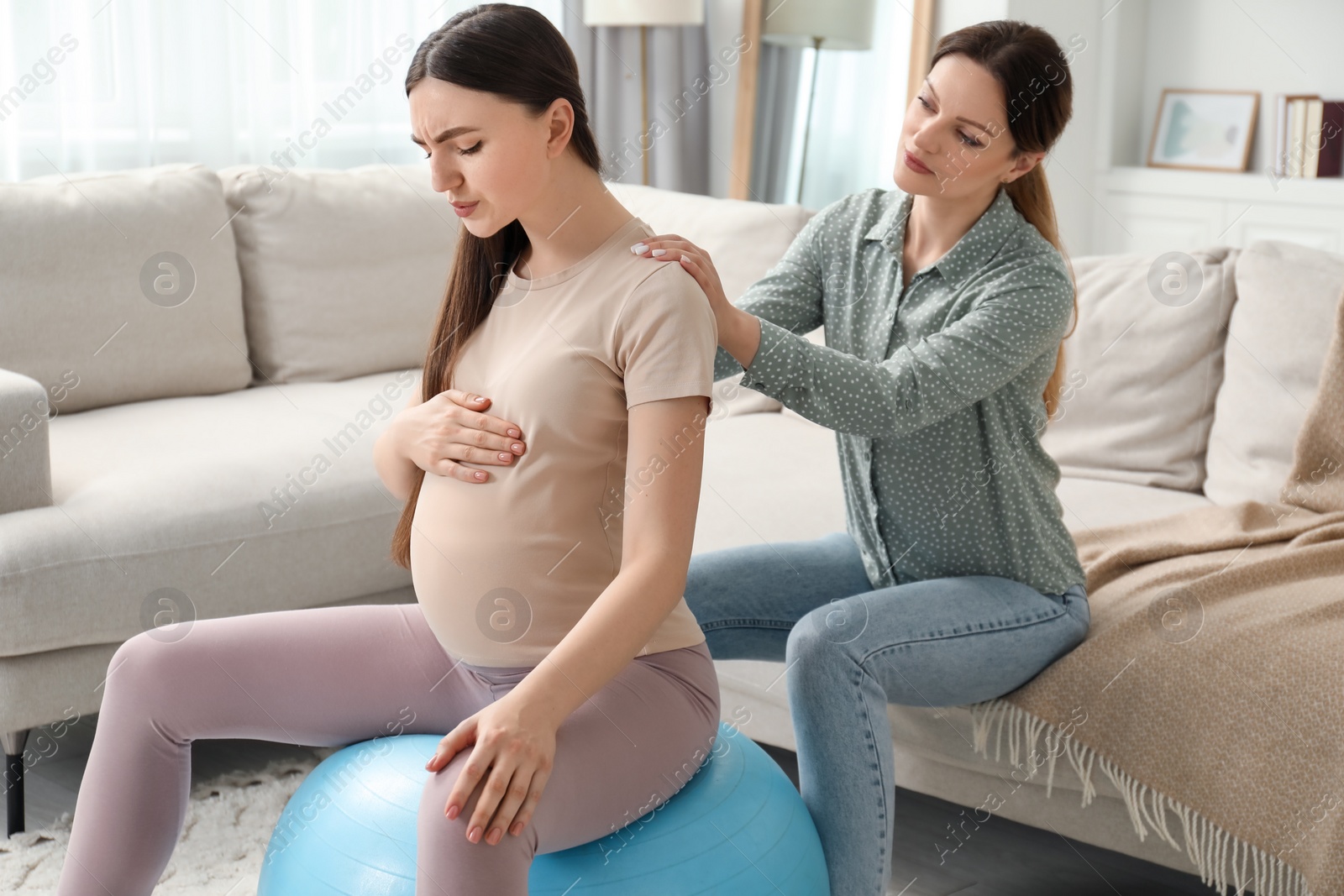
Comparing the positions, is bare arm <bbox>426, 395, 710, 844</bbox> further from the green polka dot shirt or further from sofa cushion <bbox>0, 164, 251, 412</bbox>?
sofa cushion <bbox>0, 164, 251, 412</bbox>

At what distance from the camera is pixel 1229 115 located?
3.83 m

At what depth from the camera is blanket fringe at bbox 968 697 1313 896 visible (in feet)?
4.33

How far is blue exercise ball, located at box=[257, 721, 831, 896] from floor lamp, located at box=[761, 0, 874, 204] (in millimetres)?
2958

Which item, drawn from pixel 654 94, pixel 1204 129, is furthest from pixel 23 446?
pixel 1204 129

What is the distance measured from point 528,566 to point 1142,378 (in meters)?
1.32

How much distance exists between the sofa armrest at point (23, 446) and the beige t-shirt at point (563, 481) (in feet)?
3.15

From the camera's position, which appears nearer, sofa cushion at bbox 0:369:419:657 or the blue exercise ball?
the blue exercise ball

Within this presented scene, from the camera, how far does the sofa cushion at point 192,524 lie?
1.75m

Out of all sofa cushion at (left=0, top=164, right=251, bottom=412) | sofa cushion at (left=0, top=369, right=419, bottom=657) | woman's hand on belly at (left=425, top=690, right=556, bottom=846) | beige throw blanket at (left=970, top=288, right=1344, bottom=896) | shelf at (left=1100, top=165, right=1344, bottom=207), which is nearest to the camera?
woman's hand on belly at (left=425, top=690, right=556, bottom=846)

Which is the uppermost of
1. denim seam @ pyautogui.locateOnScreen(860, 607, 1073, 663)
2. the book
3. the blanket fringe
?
the book

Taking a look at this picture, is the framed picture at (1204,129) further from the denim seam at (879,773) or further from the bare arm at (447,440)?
the bare arm at (447,440)

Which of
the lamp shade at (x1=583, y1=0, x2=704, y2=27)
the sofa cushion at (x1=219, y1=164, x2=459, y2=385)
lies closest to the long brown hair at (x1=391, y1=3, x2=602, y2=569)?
the sofa cushion at (x1=219, y1=164, x2=459, y2=385)

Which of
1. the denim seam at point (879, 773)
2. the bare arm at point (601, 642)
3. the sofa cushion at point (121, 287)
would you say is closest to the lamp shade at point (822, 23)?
the sofa cushion at point (121, 287)

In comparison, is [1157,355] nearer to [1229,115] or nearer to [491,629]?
[491,629]
